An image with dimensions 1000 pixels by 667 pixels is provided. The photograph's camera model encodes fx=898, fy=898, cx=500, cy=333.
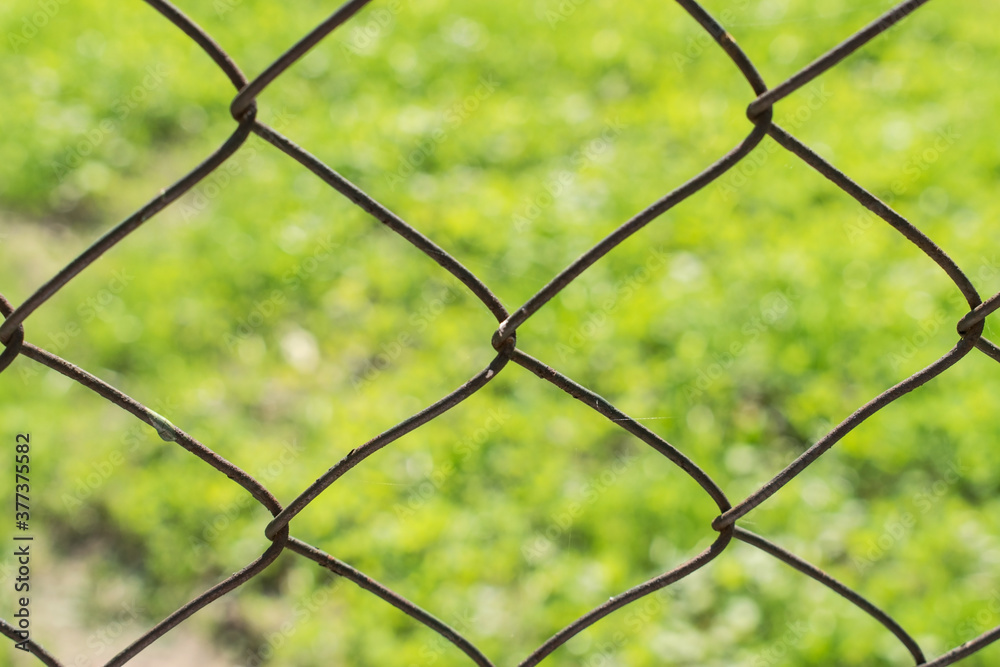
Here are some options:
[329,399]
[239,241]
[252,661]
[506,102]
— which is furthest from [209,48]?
[506,102]

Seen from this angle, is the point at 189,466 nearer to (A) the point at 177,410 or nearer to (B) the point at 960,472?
(A) the point at 177,410

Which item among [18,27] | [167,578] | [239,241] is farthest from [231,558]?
[18,27]

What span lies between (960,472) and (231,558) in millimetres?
1701

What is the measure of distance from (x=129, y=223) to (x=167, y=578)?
146 cm

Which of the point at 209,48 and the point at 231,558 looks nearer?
the point at 209,48

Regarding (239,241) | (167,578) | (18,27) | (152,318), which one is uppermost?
(18,27)

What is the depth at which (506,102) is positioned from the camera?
3.69 metres

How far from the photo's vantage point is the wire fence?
69 cm

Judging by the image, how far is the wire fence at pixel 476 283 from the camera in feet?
2.27

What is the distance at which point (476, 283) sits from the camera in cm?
82

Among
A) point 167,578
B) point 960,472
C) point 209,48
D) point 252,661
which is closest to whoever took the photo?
point 209,48

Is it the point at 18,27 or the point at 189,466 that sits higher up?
the point at 18,27

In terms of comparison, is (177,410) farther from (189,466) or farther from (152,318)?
(152,318)

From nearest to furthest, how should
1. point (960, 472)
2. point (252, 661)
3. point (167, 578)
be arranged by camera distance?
point (252, 661) → point (167, 578) → point (960, 472)
